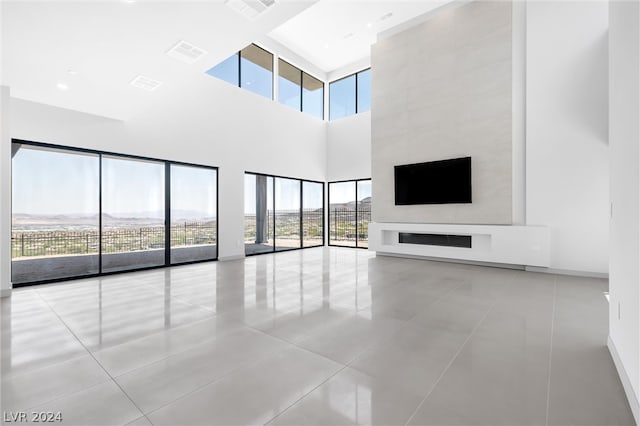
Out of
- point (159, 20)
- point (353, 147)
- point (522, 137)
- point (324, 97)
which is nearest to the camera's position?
point (159, 20)

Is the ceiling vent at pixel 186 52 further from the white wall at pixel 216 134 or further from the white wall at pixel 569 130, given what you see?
the white wall at pixel 569 130

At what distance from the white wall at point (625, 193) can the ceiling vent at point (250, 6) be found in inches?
119

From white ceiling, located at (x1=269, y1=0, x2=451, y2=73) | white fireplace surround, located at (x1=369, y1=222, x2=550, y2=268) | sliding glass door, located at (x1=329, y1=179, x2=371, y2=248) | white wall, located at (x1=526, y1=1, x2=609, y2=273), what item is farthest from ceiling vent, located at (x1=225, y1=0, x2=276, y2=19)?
sliding glass door, located at (x1=329, y1=179, x2=371, y2=248)

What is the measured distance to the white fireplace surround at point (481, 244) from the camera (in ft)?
17.9

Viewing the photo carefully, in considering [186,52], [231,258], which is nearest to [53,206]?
[231,258]

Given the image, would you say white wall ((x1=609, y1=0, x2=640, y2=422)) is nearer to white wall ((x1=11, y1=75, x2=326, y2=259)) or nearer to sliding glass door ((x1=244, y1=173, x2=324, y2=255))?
white wall ((x1=11, y1=75, x2=326, y2=259))

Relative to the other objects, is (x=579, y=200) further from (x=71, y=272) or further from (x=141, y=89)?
(x=71, y=272)

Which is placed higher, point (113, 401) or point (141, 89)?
point (141, 89)

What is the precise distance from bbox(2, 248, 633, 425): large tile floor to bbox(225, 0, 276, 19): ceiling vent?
3352 millimetres

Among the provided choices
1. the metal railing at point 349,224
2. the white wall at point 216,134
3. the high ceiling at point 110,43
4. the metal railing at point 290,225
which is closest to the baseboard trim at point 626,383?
the high ceiling at point 110,43

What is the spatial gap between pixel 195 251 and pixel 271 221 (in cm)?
223

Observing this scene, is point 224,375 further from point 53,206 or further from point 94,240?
point 53,206

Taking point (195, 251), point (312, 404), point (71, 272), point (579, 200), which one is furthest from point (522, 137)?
point (71, 272)

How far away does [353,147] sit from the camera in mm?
9734
